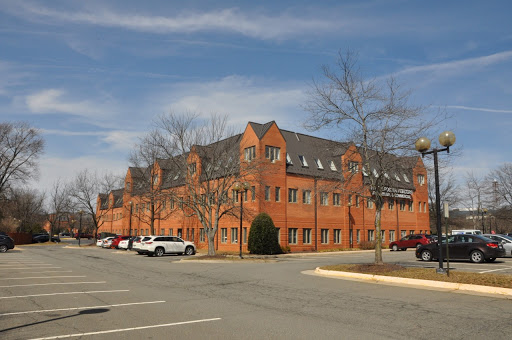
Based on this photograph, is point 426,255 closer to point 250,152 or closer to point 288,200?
point 288,200

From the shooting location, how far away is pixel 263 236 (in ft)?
110

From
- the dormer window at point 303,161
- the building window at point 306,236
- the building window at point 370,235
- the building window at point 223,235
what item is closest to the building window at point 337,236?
the building window at point 306,236

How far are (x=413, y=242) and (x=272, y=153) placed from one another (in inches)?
642

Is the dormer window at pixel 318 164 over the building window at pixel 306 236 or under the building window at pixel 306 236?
over

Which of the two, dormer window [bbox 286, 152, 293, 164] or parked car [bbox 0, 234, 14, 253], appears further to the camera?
dormer window [bbox 286, 152, 293, 164]

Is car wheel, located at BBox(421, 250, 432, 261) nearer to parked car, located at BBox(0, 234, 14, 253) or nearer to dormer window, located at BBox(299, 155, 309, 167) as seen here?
dormer window, located at BBox(299, 155, 309, 167)

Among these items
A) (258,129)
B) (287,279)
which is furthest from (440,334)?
(258,129)

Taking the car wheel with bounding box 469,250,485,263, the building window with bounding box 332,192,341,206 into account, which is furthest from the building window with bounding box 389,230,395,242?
the car wheel with bounding box 469,250,485,263

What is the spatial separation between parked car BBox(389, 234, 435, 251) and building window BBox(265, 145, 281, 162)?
14993mm

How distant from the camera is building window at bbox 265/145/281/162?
37925 mm

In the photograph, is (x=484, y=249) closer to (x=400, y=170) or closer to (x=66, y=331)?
(x=400, y=170)

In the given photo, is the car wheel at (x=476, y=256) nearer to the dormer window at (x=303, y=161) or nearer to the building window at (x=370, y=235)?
the dormer window at (x=303, y=161)

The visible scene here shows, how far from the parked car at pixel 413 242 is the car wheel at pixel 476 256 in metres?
17.1

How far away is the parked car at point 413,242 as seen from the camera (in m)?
38.8
